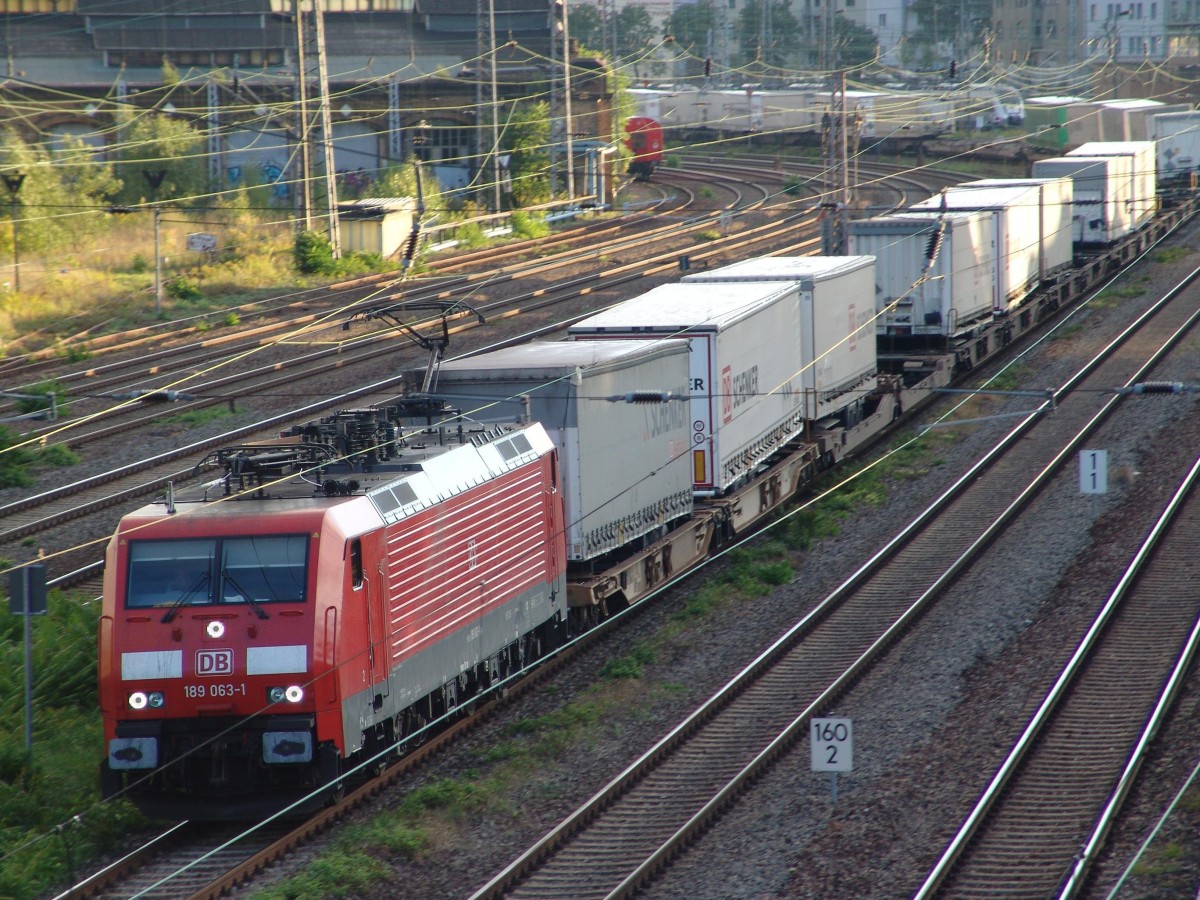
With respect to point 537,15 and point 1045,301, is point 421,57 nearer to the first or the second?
→ point 537,15

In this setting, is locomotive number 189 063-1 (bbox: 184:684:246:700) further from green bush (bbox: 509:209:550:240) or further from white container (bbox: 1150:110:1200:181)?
white container (bbox: 1150:110:1200:181)

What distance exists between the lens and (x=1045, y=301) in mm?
42312

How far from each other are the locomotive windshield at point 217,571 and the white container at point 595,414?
4700 mm

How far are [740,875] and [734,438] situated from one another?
10717mm

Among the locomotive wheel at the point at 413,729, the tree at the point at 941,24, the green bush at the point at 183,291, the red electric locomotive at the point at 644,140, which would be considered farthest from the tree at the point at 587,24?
the locomotive wheel at the point at 413,729

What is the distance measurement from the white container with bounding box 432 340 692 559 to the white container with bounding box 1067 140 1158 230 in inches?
1373

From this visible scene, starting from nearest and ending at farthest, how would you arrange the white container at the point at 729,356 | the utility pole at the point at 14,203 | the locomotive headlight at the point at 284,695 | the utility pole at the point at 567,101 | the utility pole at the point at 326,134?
1. the locomotive headlight at the point at 284,695
2. the white container at the point at 729,356
3. the utility pole at the point at 326,134
4. the utility pole at the point at 14,203
5. the utility pole at the point at 567,101

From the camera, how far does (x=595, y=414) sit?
19094 millimetres

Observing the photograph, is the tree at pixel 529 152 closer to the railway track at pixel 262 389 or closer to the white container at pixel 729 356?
the railway track at pixel 262 389

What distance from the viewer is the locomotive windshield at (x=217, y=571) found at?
13.3 meters

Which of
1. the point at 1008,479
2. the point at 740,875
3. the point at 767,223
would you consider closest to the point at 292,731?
the point at 740,875

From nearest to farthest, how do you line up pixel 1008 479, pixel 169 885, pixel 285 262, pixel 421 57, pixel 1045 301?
pixel 169 885 → pixel 1008 479 → pixel 1045 301 → pixel 285 262 → pixel 421 57

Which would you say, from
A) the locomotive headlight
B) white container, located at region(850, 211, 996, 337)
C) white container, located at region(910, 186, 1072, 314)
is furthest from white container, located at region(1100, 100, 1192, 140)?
the locomotive headlight

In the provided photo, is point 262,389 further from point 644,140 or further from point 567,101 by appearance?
point 644,140
